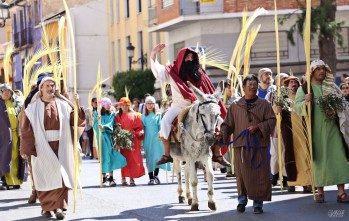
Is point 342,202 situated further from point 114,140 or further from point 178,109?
point 114,140

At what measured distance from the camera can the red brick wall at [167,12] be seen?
146ft

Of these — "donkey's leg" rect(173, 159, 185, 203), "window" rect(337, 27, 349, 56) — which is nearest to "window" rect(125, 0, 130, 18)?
"window" rect(337, 27, 349, 56)

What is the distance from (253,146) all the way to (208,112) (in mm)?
Result: 876

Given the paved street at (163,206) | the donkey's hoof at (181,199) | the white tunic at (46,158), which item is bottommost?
the paved street at (163,206)

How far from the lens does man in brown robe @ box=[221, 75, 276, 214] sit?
46.1 ft

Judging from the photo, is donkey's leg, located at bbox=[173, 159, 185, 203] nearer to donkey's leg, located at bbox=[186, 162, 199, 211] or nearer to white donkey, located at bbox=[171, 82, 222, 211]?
white donkey, located at bbox=[171, 82, 222, 211]

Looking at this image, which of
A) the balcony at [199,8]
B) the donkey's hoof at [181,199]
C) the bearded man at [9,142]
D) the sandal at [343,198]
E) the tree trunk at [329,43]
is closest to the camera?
the sandal at [343,198]

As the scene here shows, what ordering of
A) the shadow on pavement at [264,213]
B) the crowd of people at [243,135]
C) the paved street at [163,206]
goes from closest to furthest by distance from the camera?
the shadow on pavement at [264,213], the paved street at [163,206], the crowd of people at [243,135]

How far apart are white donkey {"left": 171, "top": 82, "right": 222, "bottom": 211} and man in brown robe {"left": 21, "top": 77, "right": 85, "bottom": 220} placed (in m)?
1.66

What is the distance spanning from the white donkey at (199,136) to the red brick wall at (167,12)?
28.7 meters

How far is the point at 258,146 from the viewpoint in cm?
1415

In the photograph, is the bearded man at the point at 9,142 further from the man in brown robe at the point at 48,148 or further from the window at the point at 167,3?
the window at the point at 167,3

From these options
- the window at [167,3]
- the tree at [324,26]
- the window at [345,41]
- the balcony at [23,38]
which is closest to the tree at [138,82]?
the window at [167,3]

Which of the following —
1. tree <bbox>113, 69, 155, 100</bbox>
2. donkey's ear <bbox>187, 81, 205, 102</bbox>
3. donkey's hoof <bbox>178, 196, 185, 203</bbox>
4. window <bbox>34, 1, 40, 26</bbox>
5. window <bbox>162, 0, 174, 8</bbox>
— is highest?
window <bbox>34, 1, 40, 26</bbox>
